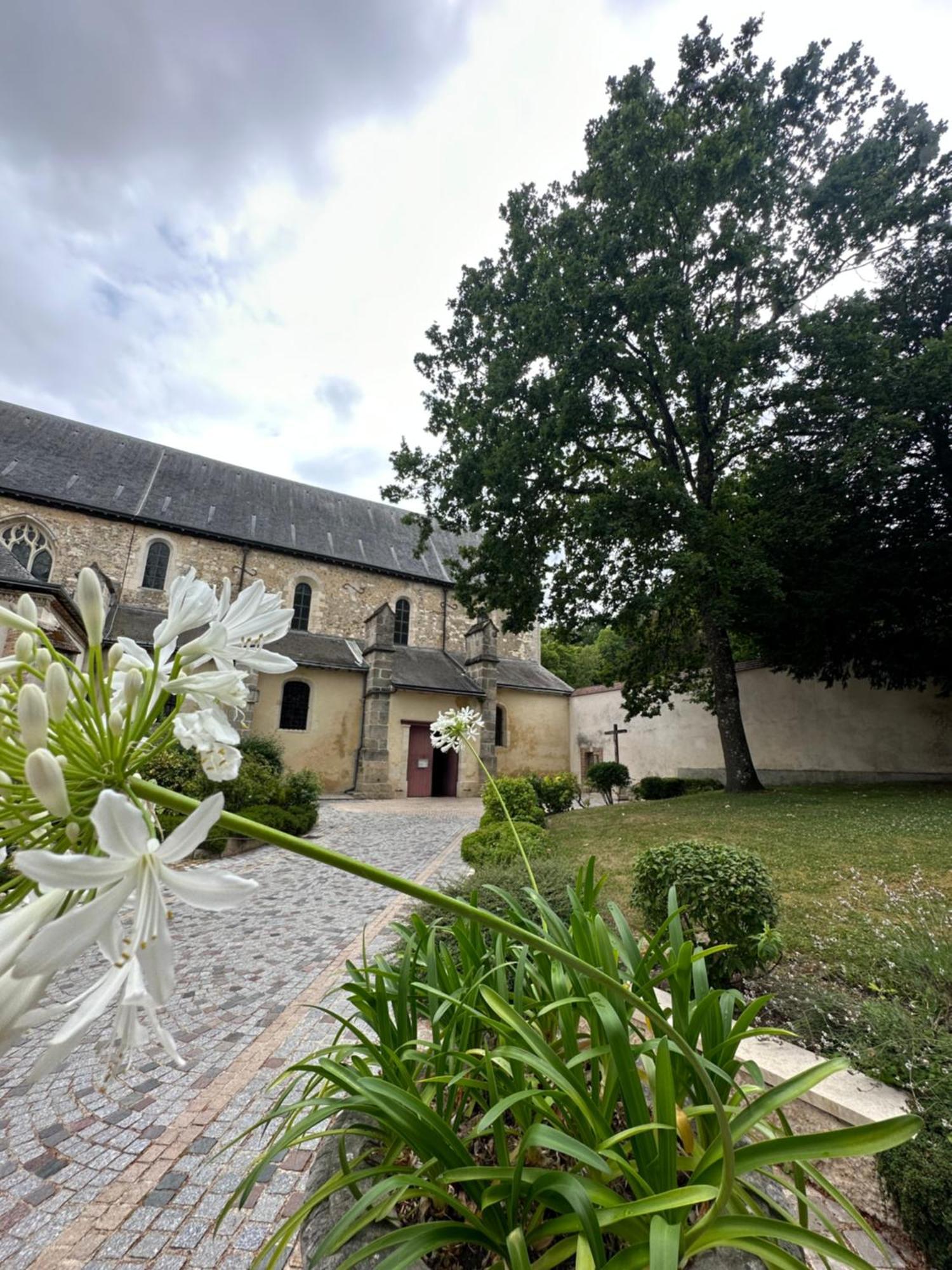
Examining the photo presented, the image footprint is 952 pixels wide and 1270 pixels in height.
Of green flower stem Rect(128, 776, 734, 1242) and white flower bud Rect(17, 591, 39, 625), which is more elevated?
white flower bud Rect(17, 591, 39, 625)

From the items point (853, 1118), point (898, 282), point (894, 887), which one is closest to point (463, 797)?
point (894, 887)

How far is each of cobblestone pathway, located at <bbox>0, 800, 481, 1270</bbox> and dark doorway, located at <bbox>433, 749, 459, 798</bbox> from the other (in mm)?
15346

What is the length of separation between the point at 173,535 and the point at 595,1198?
20.8 meters

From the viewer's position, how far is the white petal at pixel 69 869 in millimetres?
637

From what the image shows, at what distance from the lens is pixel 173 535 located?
18500 mm

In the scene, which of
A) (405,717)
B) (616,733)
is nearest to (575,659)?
(616,733)

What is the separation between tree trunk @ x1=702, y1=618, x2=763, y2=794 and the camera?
1313 cm

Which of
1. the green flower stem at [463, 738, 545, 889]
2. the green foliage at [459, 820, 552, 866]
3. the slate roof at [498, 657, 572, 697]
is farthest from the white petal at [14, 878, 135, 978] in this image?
the slate roof at [498, 657, 572, 697]

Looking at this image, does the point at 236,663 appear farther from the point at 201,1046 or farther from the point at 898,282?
the point at 898,282

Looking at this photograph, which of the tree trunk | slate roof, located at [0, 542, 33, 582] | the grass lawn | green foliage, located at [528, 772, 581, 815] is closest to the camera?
the grass lawn

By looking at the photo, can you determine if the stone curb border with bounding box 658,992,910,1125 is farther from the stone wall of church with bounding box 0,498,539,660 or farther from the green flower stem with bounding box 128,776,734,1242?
the stone wall of church with bounding box 0,498,539,660

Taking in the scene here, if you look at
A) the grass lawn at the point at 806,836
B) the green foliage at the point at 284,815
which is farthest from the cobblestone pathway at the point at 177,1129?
the green foliage at the point at 284,815

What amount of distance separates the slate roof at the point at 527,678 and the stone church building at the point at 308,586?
0.09 metres

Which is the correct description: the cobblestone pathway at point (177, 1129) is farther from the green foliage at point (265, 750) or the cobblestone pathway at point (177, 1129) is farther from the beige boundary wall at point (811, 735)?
the beige boundary wall at point (811, 735)
